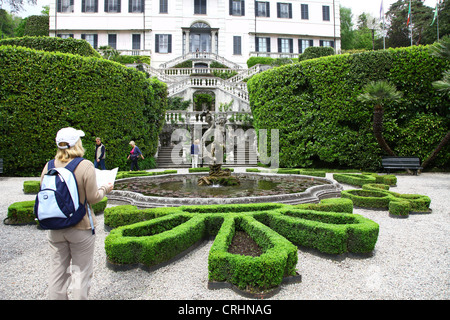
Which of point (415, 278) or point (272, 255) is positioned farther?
point (415, 278)

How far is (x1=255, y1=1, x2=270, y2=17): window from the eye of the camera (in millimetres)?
32594

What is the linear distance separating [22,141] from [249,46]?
27.2 metres

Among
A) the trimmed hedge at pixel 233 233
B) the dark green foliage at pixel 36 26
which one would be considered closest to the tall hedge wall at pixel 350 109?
the trimmed hedge at pixel 233 233

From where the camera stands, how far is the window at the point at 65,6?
30531mm

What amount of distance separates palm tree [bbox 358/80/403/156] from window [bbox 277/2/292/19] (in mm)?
25446

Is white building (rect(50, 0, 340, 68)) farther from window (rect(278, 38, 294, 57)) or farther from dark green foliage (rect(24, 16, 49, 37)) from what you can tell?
dark green foliage (rect(24, 16, 49, 37))

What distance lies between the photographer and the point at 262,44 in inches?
1283

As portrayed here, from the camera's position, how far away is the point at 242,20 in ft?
105

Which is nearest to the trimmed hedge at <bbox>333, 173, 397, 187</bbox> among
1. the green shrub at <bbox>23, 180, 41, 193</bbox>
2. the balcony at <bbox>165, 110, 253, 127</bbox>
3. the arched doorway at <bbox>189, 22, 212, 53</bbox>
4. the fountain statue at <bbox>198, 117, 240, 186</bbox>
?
the fountain statue at <bbox>198, 117, 240, 186</bbox>

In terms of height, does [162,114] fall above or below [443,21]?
below

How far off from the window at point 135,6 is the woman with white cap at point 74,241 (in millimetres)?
34722

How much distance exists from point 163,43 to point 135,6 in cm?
544
